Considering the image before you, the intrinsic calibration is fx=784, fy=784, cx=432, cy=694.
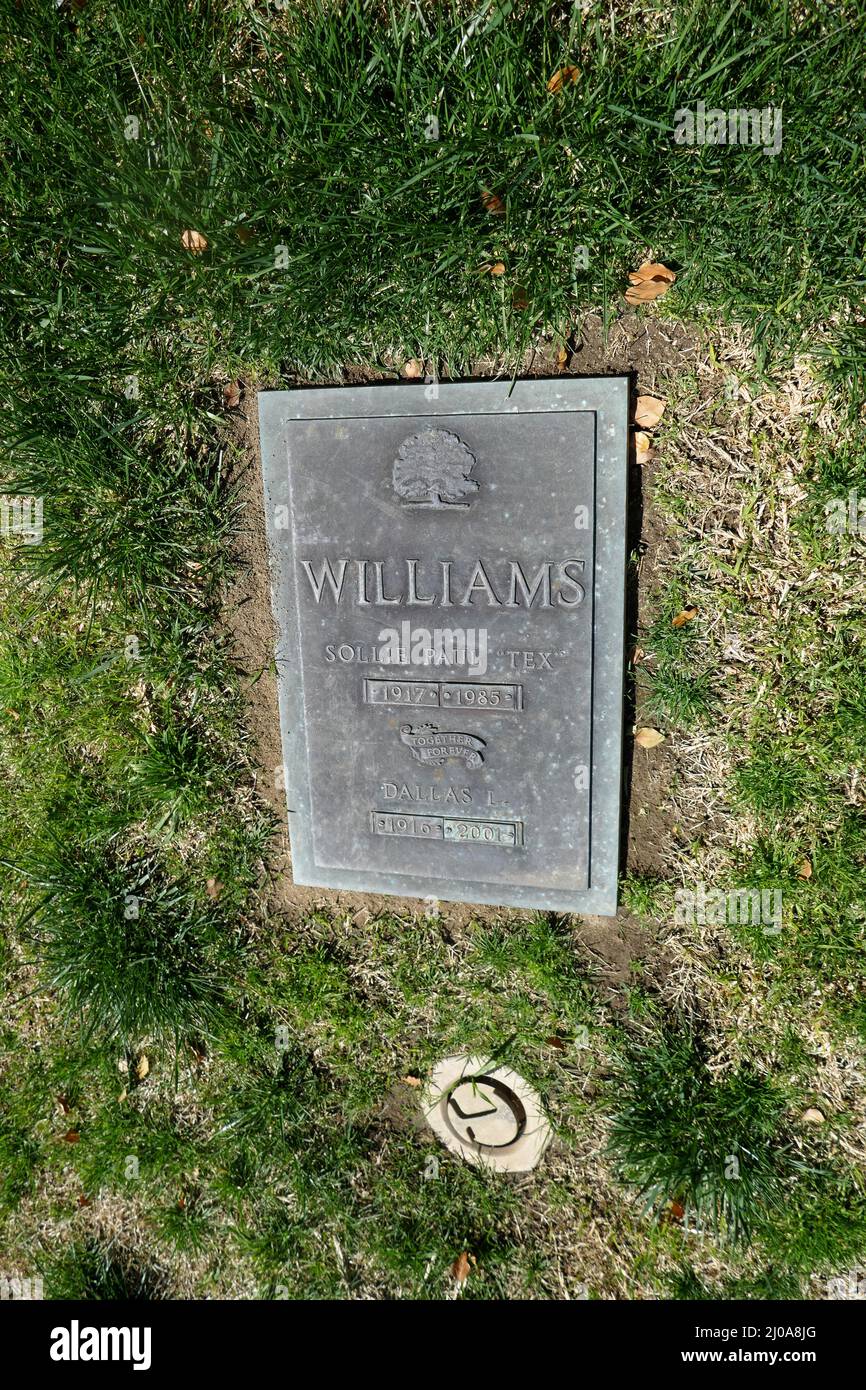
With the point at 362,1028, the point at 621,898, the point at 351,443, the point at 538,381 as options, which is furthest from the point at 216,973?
the point at 538,381

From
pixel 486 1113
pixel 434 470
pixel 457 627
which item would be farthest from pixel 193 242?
pixel 486 1113

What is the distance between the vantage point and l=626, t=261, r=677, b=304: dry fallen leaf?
7.72 ft

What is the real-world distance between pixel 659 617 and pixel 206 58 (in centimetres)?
226

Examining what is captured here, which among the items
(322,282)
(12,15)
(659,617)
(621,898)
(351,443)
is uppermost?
(12,15)

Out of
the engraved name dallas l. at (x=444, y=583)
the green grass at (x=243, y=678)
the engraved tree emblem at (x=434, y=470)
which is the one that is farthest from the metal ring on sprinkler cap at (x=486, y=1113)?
the engraved tree emblem at (x=434, y=470)

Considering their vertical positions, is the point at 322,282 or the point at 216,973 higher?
the point at 322,282

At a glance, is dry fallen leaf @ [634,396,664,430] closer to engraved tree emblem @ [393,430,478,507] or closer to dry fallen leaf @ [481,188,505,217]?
engraved tree emblem @ [393,430,478,507]

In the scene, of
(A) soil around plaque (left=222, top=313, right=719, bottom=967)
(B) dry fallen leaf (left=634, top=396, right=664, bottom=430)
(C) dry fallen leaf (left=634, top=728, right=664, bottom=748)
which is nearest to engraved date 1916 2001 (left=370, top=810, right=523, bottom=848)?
(A) soil around plaque (left=222, top=313, right=719, bottom=967)

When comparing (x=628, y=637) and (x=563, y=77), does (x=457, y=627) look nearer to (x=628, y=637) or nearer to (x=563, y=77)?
(x=628, y=637)

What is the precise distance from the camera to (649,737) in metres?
2.58

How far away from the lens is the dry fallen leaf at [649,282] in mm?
2352

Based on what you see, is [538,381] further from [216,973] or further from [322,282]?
[216,973]

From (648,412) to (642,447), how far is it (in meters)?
0.11
